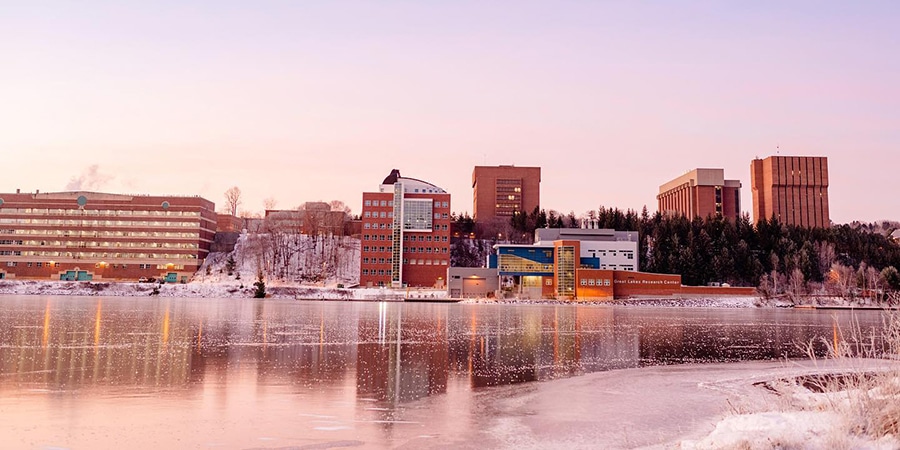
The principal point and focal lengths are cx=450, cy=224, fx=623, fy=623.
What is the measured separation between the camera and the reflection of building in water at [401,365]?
15333mm

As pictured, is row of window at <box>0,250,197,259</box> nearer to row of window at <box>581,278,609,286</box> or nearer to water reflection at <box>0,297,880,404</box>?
row of window at <box>581,278,609,286</box>

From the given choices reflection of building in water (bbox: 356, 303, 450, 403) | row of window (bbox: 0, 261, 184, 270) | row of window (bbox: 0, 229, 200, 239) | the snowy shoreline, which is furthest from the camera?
row of window (bbox: 0, 229, 200, 239)

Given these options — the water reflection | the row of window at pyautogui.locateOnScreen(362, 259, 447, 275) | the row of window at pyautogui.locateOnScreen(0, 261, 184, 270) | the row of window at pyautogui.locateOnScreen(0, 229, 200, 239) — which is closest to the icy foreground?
the water reflection

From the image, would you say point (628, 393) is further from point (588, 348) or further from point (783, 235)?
point (783, 235)

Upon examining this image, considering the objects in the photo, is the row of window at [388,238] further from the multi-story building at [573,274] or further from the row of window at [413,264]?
the multi-story building at [573,274]

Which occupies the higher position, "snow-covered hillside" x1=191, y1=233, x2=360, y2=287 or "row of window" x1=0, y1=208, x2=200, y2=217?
"row of window" x1=0, y1=208, x2=200, y2=217

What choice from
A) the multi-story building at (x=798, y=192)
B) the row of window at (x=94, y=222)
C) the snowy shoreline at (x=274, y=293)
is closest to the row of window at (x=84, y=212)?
the row of window at (x=94, y=222)

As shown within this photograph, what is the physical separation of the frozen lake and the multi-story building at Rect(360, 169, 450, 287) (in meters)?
82.2

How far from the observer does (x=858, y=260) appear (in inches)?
4668

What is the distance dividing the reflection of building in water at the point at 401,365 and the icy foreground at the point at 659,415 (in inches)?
81.0

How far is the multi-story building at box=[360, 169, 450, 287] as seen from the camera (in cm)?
11588

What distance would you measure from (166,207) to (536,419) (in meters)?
130

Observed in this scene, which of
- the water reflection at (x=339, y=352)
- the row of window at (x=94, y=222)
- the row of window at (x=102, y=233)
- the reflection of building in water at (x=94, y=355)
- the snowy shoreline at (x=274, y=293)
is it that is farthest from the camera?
the row of window at (x=94, y=222)

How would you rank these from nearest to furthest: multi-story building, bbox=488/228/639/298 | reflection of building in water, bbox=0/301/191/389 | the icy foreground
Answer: the icy foreground
reflection of building in water, bbox=0/301/191/389
multi-story building, bbox=488/228/639/298
